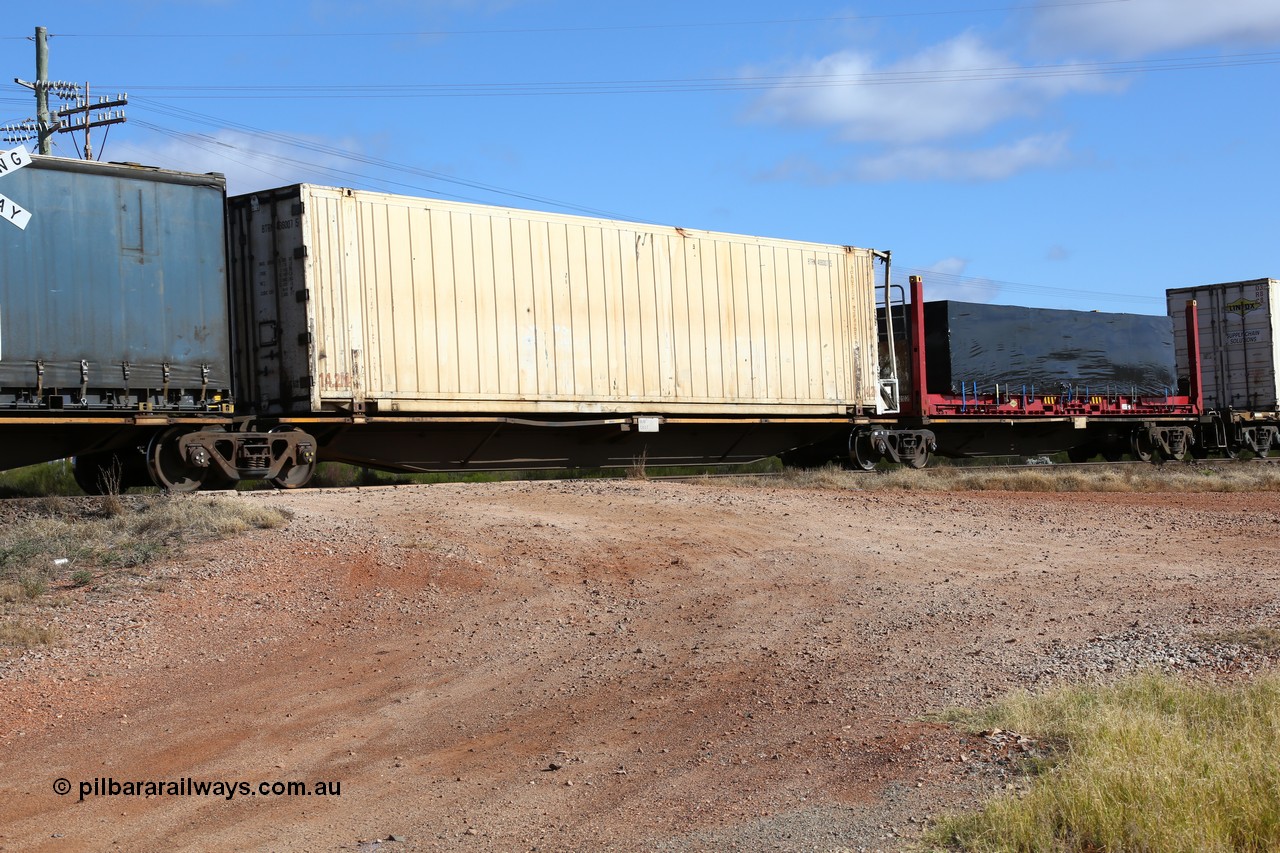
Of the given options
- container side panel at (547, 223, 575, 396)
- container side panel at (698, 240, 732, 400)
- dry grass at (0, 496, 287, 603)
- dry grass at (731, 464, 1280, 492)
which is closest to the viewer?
dry grass at (0, 496, 287, 603)

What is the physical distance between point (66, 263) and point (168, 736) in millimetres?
8177

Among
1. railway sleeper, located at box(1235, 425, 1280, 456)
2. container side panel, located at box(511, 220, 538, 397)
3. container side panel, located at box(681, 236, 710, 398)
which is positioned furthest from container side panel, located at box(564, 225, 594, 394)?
railway sleeper, located at box(1235, 425, 1280, 456)

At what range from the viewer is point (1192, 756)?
16.0 ft

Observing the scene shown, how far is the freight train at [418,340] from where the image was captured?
1285cm

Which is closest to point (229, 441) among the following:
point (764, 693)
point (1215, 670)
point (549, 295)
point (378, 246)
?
point (378, 246)

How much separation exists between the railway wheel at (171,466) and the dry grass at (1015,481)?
7.38 meters

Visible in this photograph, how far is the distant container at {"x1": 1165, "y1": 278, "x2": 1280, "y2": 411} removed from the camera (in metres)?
30.2

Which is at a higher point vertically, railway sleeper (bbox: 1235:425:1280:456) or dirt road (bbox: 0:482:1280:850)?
railway sleeper (bbox: 1235:425:1280:456)

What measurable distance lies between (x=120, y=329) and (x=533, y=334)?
17.4ft

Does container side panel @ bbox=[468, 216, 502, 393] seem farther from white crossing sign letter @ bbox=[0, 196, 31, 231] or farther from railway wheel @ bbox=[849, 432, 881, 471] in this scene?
white crossing sign letter @ bbox=[0, 196, 31, 231]

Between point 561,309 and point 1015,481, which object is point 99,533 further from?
point 1015,481

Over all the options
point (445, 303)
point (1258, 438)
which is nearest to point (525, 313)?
point (445, 303)

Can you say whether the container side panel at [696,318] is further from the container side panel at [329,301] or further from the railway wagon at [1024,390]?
the container side panel at [329,301]

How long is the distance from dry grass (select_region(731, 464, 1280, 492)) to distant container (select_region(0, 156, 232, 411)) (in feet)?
25.0
